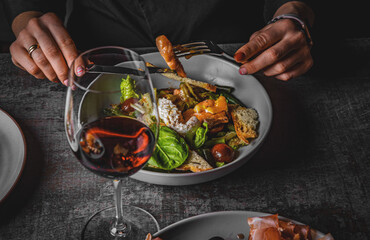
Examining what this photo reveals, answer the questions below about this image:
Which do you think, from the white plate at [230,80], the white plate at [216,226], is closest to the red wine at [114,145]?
the white plate at [216,226]

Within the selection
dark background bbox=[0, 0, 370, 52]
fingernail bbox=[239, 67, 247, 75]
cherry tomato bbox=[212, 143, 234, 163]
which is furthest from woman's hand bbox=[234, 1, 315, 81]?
dark background bbox=[0, 0, 370, 52]

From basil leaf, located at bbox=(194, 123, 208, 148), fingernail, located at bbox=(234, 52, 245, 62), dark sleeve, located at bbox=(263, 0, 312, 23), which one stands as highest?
dark sleeve, located at bbox=(263, 0, 312, 23)

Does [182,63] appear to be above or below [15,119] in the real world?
above

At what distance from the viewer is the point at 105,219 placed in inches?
39.0

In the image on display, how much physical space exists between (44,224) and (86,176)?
0.64ft

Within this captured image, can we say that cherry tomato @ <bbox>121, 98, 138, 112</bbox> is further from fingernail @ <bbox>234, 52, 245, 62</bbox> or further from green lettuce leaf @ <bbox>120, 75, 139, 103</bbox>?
fingernail @ <bbox>234, 52, 245, 62</bbox>

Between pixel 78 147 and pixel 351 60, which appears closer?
pixel 78 147

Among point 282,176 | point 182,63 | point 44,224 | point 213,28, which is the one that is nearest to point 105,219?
point 44,224

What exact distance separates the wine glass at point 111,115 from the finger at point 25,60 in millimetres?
678

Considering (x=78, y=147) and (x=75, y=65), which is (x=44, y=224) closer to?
(x=78, y=147)

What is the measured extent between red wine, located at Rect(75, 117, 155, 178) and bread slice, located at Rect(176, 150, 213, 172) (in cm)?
31

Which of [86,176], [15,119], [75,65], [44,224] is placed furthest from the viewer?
[15,119]

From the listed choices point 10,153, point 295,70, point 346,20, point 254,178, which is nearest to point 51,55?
point 10,153

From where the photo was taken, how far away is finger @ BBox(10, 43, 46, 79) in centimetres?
137
